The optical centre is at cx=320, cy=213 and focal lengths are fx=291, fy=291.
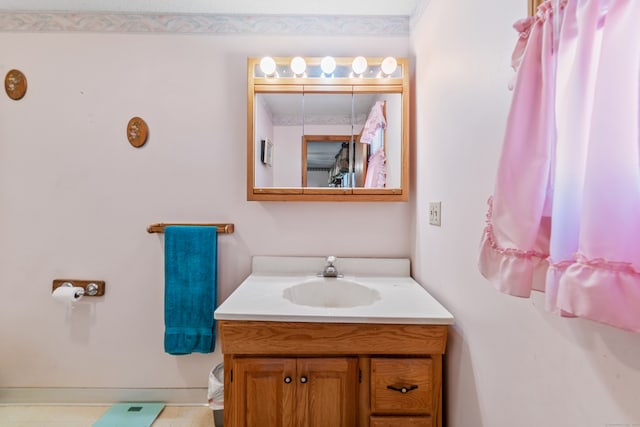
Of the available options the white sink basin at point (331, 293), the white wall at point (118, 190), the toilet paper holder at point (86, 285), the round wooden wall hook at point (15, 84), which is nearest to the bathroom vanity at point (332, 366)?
the white sink basin at point (331, 293)

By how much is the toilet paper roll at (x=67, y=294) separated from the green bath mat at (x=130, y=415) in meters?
0.64

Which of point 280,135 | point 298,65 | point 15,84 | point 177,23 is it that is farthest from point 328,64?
point 15,84

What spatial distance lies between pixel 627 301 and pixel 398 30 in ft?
5.66

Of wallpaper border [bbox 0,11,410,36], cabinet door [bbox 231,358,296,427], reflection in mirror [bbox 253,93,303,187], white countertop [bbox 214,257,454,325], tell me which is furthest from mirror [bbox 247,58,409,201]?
cabinet door [bbox 231,358,296,427]

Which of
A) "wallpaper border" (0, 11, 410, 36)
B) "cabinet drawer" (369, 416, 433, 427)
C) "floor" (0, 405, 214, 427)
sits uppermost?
"wallpaper border" (0, 11, 410, 36)

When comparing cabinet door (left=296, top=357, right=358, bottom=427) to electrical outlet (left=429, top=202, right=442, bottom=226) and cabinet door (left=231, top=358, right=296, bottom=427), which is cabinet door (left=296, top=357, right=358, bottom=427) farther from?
electrical outlet (left=429, top=202, right=442, bottom=226)

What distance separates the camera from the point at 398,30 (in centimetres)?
166

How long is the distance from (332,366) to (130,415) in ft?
4.17

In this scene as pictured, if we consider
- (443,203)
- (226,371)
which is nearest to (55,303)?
(226,371)

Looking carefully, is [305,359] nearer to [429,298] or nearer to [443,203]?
[429,298]

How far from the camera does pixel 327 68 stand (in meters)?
1.55

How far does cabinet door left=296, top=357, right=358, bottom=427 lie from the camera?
1.10 meters

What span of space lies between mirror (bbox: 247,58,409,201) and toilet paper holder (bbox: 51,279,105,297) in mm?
1035

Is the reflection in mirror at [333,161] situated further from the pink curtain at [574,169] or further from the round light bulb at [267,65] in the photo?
the pink curtain at [574,169]
